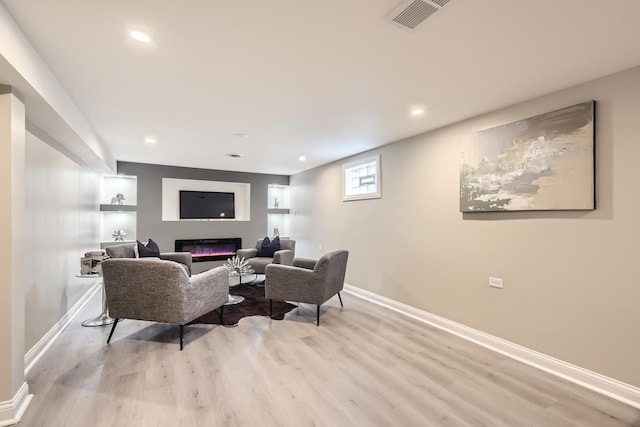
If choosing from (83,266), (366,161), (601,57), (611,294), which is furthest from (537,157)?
(83,266)

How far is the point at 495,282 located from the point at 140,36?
12.3ft

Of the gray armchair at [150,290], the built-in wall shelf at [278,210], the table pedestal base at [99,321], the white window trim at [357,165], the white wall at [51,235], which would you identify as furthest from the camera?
the built-in wall shelf at [278,210]

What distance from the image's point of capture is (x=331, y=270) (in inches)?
151

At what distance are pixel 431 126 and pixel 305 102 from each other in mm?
1718

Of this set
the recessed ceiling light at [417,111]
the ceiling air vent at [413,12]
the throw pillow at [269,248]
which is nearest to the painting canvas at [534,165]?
the recessed ceiling light at [417,111]

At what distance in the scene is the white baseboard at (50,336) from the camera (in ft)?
8.46

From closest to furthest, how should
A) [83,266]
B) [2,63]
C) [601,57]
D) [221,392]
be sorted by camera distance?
[2,63], [601,57], [221,392], [83,266]

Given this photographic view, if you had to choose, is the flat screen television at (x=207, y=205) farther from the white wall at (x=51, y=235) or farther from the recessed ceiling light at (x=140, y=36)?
the recessed ceiling light at (x=140, y=36)

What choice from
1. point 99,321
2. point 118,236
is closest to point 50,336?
point 99,321

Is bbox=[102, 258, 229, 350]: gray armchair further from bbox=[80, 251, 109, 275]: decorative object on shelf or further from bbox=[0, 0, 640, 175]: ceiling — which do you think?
bbox=[0, 0, 640, 175]: ceiling

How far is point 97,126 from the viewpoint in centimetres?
374

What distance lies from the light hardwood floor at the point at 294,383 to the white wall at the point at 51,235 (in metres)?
0.40

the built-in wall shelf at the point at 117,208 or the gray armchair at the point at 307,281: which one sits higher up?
the built-in wall shelf at the point at 117,208

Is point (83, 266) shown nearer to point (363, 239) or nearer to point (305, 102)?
point (305, 102)
